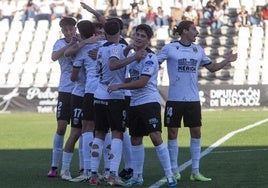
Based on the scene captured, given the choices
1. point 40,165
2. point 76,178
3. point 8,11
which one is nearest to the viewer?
point 76,178

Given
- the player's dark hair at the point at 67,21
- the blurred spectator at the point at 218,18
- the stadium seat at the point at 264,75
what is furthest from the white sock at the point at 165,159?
the blurred spectator at the point at 218,18

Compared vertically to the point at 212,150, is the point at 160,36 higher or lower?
higher

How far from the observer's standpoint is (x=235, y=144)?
1948 cm

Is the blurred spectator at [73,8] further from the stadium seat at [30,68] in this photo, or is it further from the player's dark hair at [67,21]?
the player's dark hair at [67,21]

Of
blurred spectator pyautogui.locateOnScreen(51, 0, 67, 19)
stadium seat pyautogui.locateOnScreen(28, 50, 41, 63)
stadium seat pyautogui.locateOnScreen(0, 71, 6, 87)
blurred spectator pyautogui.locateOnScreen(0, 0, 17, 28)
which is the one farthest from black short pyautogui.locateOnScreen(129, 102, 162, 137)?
blurred spectator pyautogui.locateOnScreen(0, 0, 17, 28)

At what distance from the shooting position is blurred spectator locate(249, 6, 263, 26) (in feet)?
135

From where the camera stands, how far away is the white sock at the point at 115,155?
12.3 m

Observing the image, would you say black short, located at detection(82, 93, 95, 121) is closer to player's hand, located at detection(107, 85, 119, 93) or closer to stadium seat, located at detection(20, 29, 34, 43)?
player's hand, located at detection(107, 85, 119, 93)

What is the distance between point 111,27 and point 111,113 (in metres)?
1.20

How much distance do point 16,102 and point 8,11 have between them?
33.9 ft

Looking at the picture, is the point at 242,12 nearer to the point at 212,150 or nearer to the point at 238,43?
the point at 238,43

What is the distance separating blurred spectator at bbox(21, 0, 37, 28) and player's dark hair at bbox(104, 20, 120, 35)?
32182mm

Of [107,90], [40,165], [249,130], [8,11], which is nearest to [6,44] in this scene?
[8,11]

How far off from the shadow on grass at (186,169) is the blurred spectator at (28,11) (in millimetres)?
26057
